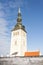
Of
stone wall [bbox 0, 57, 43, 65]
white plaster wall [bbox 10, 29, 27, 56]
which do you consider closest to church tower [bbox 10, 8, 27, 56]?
white plaster wall [bbox 10, 29, 27, 56]

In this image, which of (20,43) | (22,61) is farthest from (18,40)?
(22,61)

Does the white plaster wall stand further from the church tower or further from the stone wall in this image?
the stone wall

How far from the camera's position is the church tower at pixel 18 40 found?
38.2 m

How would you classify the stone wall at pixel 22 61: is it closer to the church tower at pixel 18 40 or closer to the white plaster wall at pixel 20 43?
the church tower at pixel 18 40

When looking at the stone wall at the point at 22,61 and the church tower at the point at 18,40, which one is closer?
the stone wall at the point at 22,61

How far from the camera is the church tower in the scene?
3816cm

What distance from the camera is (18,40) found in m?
39.7

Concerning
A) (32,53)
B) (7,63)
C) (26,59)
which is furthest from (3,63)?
(32,53)

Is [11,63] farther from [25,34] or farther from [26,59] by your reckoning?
[25,34]

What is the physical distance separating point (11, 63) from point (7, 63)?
31 cm

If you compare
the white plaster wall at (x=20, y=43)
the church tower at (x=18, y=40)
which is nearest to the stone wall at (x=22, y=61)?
the church tower at (x=18, y=40)

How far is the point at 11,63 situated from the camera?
12070mm

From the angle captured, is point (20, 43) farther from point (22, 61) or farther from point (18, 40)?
point (22, 61)

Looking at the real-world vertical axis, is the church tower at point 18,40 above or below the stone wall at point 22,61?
above
